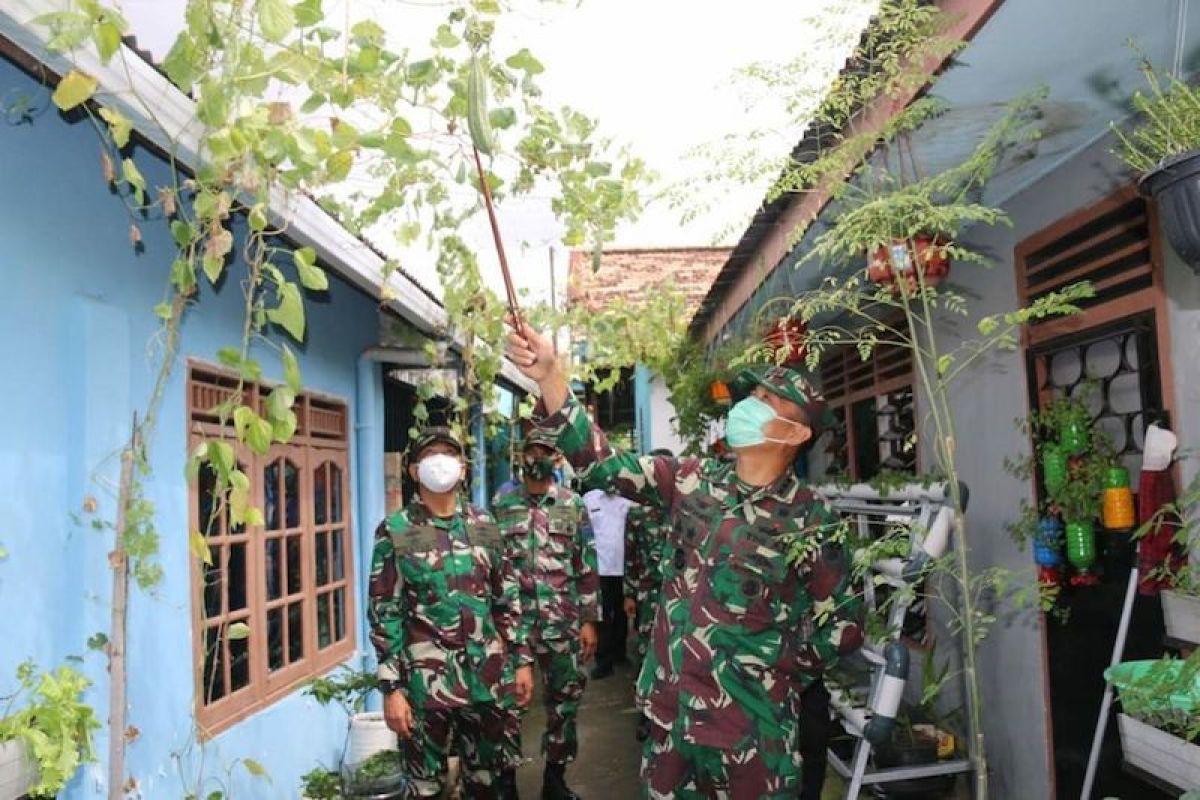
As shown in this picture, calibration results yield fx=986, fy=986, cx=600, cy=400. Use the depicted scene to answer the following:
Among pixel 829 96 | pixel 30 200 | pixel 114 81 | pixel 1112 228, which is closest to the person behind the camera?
pixel 114 81

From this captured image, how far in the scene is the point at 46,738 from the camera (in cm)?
223

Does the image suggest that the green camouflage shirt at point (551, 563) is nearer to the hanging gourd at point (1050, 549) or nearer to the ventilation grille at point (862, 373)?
the ventilation grille at point (862, 373)

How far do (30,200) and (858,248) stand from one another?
2.47 meters

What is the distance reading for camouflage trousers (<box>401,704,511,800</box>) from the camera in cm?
449

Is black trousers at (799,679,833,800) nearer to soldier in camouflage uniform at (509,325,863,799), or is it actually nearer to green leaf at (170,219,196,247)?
soldier in camouflage uniform at (509,325,863,799)

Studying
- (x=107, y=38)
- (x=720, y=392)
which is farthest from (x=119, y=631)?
(x=720, y=392)

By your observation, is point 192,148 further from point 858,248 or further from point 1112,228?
point 1112,228

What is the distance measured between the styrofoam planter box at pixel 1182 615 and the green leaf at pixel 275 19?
2674mm

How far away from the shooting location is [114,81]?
265cm

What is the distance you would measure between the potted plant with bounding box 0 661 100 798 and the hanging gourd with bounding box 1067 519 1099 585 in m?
3.52

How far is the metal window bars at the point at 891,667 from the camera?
411cm

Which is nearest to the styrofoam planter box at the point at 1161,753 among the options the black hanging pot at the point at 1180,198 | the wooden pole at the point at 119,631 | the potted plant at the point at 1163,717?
the potted plant at the point at 1163,717

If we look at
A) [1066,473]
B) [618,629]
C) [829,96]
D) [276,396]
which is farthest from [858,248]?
[618,629]

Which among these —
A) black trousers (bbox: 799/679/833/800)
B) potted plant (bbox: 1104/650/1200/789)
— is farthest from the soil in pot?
potted plant (bbox: 1104/650/1200/789)
